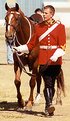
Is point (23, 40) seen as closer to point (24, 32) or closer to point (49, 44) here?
point (24, 32)

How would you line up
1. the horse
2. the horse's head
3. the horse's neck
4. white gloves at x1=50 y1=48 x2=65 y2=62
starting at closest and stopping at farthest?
white gloves at x1=50 y1=48 x2=65 y2=62 → the horse's head → the horse → the horse's neck

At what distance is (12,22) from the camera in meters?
10.3

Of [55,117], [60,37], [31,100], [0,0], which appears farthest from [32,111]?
[0,0]

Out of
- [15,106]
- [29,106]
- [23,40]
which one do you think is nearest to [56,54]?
[23,40]

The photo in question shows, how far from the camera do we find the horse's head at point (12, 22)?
10133 millimetres

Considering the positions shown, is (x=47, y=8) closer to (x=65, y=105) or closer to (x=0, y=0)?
(x=65, y=105)

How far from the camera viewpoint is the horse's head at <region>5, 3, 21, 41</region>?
10133 millimetres

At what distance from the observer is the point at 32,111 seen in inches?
438

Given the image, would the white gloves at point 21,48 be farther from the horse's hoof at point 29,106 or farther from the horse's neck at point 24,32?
the horse's hoof at point 29,106

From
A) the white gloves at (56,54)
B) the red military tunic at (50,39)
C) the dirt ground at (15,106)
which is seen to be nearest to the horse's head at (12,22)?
the red military tunic at (50,39)

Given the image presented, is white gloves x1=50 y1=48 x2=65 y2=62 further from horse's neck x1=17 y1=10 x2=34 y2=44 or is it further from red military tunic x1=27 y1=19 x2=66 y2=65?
horse's neck x1=17 y1=10 x2=34 y2=44

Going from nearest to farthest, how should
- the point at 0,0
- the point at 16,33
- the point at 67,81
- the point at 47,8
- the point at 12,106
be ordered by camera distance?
the point at 47,8 < the point at 16,33 < the point at 12,106 < the point at 67,81 < the point at 0,0

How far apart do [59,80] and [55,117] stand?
3.97ft

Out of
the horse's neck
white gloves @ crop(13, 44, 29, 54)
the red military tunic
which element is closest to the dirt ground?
the red military tunic
